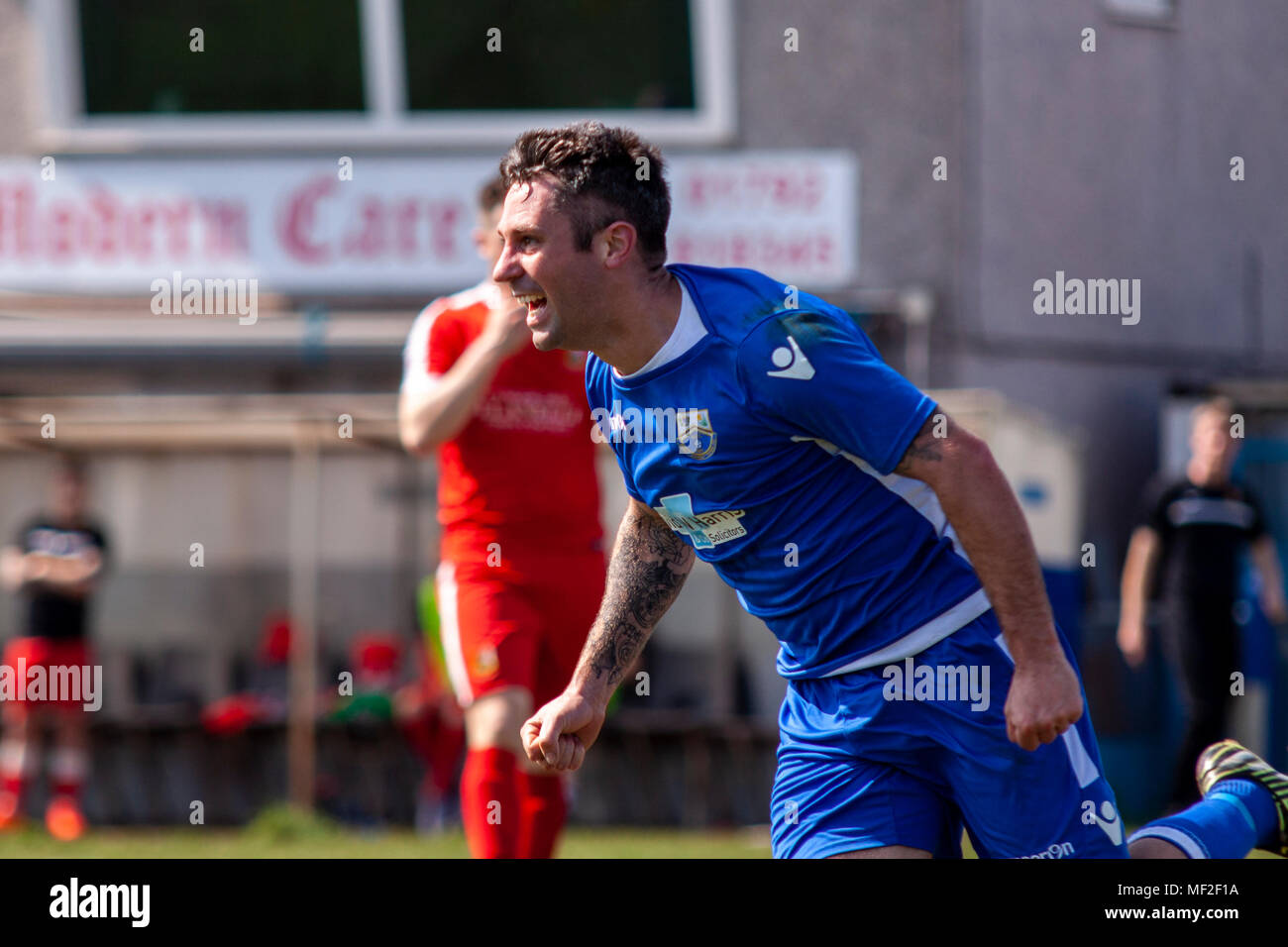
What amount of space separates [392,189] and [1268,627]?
6.55 metres

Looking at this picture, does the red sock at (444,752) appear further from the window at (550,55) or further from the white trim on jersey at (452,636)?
the white trim on jersey at (452,636)

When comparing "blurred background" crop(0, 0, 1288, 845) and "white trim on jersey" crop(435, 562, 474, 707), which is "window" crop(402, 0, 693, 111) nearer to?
"blurred background" crop(0, 0, 1288, 845)

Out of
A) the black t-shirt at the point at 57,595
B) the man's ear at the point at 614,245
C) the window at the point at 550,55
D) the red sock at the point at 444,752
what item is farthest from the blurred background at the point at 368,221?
the man's ear at the point at 614,245

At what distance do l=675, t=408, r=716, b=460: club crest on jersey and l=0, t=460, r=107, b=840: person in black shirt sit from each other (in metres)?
7.53

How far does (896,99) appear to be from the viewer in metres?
12.2

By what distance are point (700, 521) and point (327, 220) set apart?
9.15m

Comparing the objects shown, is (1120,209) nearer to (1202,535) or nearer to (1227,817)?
(1202,535)

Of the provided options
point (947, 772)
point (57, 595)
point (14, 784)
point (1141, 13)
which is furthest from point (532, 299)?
point (1141, 13)

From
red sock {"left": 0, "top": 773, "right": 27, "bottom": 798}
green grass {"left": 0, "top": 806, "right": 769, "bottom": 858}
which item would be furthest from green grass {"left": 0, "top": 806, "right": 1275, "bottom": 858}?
red sock {"left": 0, "top": 773, "right": 27, "bottom": 798}

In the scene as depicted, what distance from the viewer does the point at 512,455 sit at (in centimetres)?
532

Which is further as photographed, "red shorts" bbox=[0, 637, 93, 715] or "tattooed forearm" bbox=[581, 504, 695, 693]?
"red shorts" bbox=[0, 637, 93, 715]

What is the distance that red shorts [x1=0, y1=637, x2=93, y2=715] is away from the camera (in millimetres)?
10234
